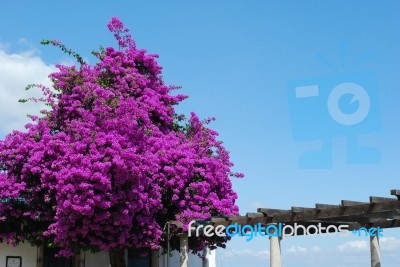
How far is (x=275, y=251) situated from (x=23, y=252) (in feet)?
32.0

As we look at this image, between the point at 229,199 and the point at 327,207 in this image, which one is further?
the point at 229,199

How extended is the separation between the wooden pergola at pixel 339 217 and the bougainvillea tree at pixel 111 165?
7.91 feet

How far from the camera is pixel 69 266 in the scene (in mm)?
19609

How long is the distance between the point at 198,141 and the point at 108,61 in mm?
3630

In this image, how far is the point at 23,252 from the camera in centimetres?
1892

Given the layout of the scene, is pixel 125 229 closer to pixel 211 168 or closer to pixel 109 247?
pixel 109 247

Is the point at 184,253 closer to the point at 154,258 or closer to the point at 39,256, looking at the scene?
the point at 154,258

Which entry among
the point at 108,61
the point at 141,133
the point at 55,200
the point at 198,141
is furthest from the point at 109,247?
the point at 108,61

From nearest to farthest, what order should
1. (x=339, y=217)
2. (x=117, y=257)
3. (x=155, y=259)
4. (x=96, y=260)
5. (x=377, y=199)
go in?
1. (x=377, y=199)
2. (x=339, y=217)
3. (x=117, y=257)
4. (x=96, y=260)
5. (x=155, y=259)

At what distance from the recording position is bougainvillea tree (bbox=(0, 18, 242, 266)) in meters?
15.1

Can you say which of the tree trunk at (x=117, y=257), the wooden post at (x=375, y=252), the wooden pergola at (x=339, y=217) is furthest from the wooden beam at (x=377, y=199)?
the tree trunk at (x=117, y=257)

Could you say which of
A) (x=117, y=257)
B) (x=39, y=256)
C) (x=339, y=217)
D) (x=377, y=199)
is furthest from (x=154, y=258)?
(x=377, y=199)

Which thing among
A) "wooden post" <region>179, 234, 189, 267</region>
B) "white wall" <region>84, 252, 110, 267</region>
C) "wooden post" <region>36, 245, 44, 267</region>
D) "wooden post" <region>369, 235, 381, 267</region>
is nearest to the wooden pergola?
"wooden post" <region>369, 235, 381, 267</region>

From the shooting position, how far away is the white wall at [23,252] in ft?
61.1
